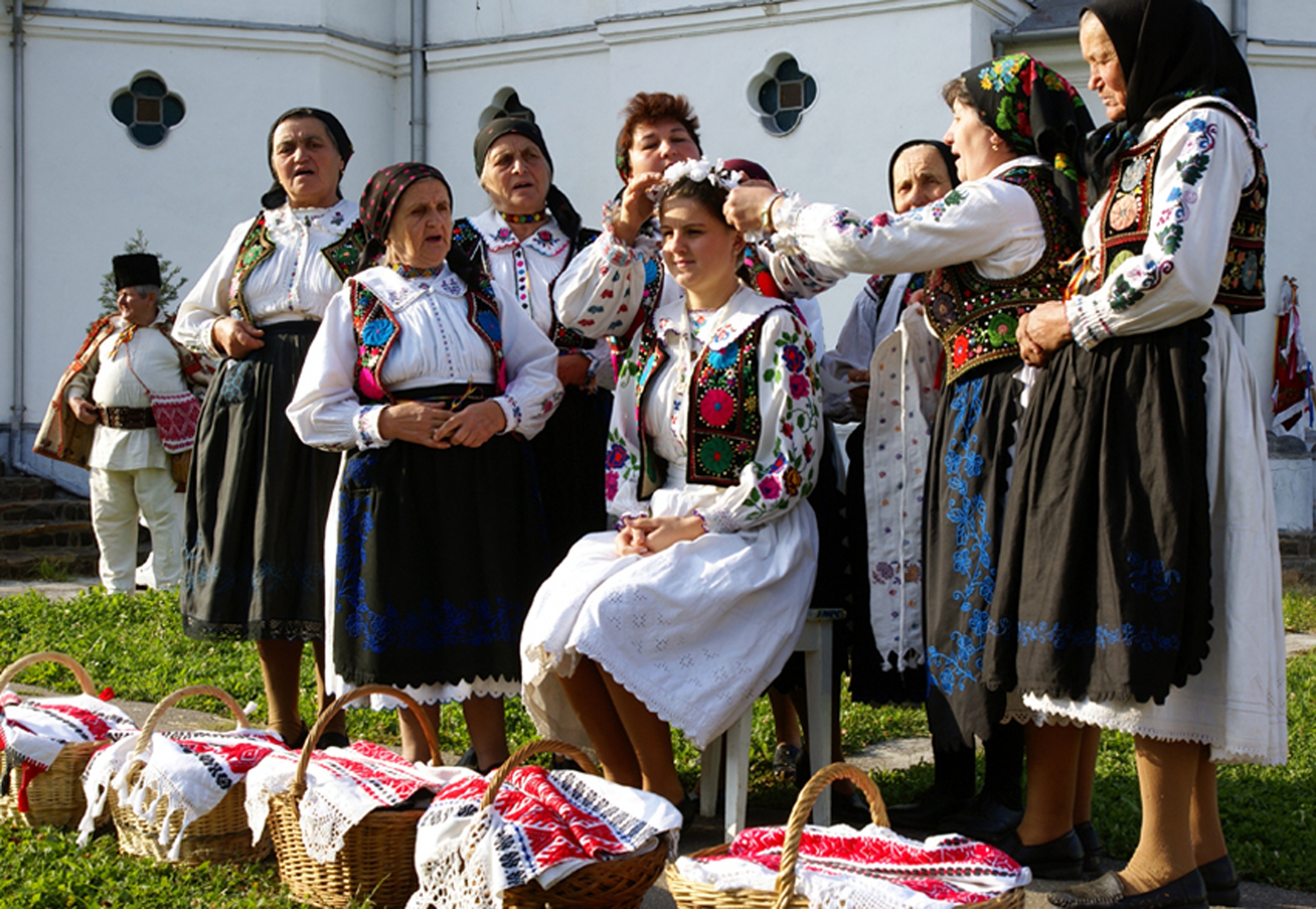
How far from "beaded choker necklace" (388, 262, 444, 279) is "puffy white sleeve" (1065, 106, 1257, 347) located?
2139 mm

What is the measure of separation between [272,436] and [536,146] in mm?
1353

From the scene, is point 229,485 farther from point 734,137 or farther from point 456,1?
point 456,1

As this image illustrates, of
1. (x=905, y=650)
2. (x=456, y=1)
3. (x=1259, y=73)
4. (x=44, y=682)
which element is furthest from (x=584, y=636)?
(x=456, y=1)

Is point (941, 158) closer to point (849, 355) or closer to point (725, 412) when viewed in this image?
point (849, 355)

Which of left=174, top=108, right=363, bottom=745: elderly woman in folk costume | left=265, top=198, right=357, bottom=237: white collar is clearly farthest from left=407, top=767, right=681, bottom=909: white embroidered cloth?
left=265, top=198, right=357, bottom=237: white collar

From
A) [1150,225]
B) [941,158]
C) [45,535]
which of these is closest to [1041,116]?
[1150,225]

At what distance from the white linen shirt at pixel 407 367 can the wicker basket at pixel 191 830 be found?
91 centimetres

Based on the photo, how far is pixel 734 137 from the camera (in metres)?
11.8

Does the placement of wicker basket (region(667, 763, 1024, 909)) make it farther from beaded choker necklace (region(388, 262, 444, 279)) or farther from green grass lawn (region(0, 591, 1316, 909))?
beaded choker necklace (region(388, 262, 444, 279))

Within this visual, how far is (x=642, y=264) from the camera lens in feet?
13.4

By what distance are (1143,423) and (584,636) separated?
144 centimetres

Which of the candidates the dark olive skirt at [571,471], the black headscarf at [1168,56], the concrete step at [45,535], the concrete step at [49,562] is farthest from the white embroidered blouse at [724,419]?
the concrete step at [45,535]

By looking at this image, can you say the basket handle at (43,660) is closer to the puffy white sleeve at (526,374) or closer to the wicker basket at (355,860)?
the wicker basket at (355,860)

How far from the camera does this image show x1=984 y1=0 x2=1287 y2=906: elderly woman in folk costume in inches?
114
